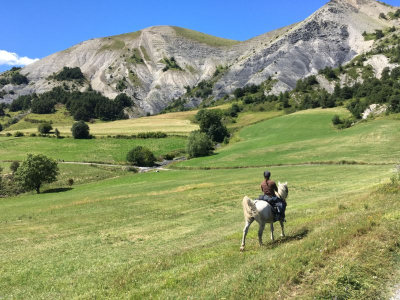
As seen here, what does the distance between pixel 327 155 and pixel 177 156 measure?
5911cm

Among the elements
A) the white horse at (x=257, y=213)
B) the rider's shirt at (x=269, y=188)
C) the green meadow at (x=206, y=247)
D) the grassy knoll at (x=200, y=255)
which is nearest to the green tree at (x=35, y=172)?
the green meadow at (x=206, y=247)

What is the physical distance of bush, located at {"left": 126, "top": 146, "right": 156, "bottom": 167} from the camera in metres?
102

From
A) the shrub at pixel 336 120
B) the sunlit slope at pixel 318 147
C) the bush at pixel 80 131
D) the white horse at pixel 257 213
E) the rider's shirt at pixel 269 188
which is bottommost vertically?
the sunlit slope at pixel 318 147

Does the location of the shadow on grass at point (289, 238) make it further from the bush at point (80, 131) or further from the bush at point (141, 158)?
the bush at point (80, 131)

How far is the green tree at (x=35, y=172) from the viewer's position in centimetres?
7112

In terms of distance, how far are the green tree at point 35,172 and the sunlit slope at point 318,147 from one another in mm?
35749

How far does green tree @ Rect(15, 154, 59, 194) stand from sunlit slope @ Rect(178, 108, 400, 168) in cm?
3575

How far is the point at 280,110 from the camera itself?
168 m

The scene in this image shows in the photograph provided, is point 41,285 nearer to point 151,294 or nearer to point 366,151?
point 151,294

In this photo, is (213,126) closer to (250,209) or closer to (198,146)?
(198,146)

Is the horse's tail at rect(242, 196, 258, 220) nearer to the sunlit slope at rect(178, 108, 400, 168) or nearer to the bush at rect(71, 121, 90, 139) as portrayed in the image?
the sunlit slope at rect(178, 108, 400, 168)

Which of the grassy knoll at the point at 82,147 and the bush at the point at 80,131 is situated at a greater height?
the bush at the point at 80,131

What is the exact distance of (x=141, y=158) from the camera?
336 ft

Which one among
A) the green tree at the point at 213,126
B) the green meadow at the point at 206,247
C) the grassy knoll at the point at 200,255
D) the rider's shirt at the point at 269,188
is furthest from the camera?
the green tree at the point at 213,126
